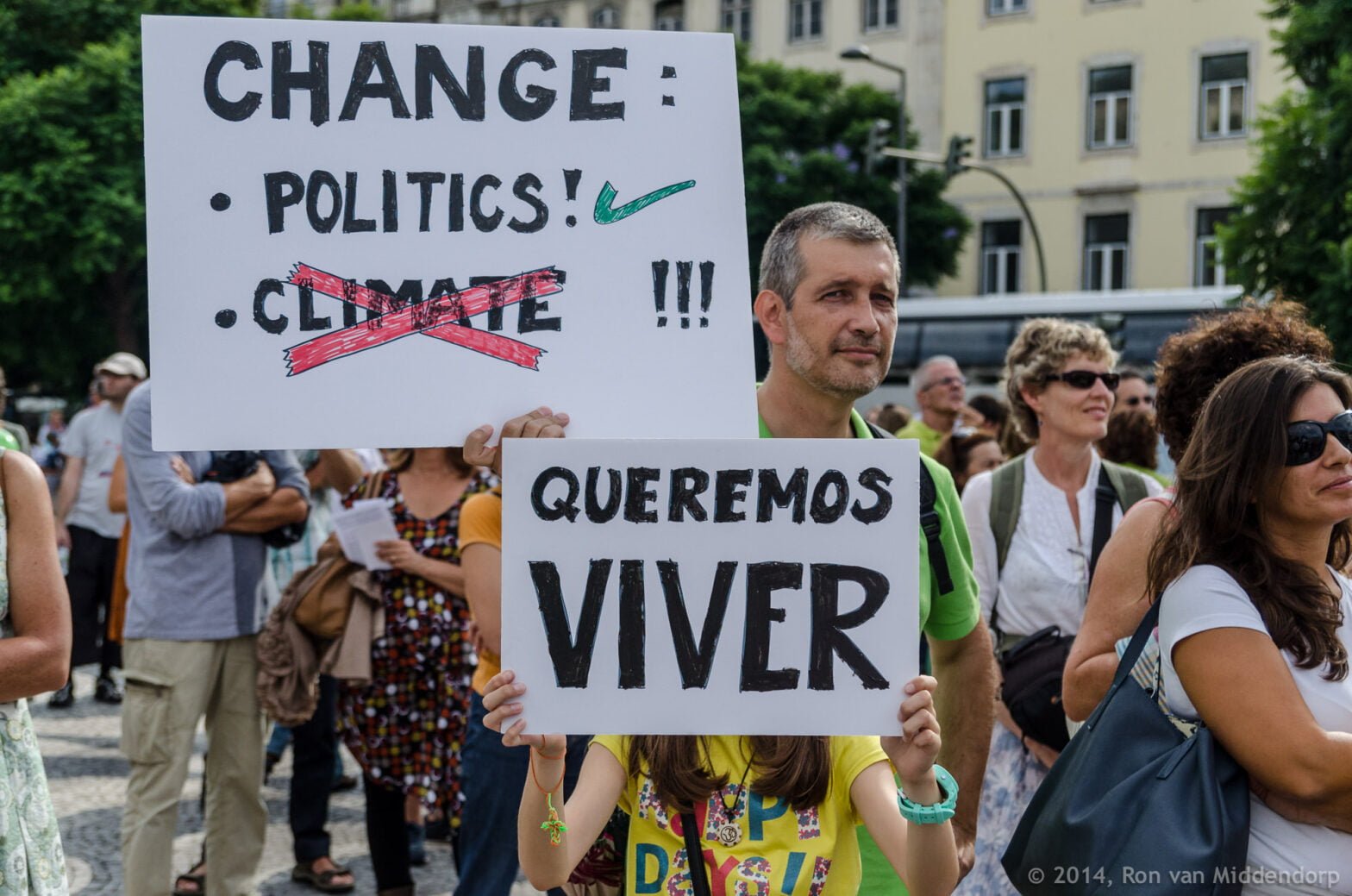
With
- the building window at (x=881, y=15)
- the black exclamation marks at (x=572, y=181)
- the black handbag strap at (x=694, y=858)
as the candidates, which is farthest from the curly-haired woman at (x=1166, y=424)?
the building window at (x=881, y=15)

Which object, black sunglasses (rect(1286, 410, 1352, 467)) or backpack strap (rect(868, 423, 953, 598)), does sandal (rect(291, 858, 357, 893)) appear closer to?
backpack strap (rect(868, 423, 953, 598))

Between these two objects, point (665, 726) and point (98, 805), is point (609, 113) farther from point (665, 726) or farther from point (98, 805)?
point (98, 805)

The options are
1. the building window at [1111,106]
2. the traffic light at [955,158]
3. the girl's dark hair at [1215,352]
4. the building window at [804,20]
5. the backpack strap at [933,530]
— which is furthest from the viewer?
the building window at [804,20]

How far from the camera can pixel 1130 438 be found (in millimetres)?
5480

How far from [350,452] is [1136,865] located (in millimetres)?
4643

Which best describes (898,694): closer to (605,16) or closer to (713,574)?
(713,574)

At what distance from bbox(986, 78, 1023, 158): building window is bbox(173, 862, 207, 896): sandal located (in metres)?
31.9

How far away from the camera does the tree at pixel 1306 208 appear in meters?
8.86

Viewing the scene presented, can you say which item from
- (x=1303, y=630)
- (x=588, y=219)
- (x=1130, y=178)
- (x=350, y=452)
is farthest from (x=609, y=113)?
(x=1130, y=178)

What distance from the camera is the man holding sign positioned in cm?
265

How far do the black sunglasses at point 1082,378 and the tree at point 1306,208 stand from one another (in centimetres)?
496

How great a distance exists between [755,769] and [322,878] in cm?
358

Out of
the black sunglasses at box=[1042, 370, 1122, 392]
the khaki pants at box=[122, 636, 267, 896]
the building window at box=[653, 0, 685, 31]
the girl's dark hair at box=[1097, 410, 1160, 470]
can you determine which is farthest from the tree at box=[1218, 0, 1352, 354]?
the building window at box=[653, 0, 685, 31]

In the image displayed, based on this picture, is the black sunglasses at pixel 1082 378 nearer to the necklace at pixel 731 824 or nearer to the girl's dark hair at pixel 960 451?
the girl's dark hair at pixel 960 451
